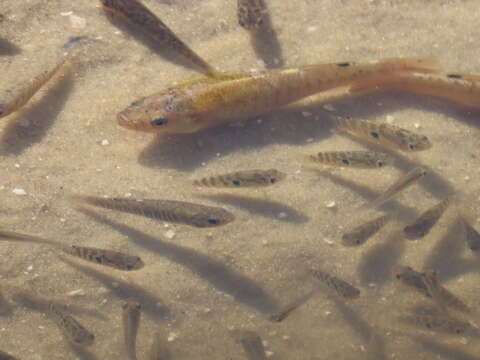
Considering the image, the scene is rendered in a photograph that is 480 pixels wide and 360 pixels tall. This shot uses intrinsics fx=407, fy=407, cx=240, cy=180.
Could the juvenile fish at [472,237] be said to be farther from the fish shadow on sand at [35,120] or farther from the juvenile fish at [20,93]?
the juvenile fish at [20,93]

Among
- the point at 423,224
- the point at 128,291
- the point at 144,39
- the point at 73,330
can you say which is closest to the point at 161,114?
the point at 144,39

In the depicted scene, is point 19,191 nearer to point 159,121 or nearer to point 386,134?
point 159,121

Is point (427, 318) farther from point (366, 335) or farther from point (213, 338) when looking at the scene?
point (213, 338)

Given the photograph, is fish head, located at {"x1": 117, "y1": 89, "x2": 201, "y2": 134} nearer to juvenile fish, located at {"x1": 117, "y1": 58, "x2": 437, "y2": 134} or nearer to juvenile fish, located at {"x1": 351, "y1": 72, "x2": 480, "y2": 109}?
juvenile fish, located at {"x1": 117, "y1": 58, "x2": 437, "y2": 134}

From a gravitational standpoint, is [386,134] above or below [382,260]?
above

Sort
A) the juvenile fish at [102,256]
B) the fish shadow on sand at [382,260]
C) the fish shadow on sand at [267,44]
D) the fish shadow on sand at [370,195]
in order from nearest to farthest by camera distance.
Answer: the juvenile fish at [102,256]
the fish shadow on sand at [382,260]
the fish shadow on sand at [370,195]
the fish shadow on sand at [267,44]

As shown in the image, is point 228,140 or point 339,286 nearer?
point 339,286

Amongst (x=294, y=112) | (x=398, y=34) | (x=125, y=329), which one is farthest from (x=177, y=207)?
(x=398, y=34)

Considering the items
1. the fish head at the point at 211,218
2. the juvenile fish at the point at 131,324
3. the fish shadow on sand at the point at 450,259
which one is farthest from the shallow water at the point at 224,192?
the fish head at the point at 211,218

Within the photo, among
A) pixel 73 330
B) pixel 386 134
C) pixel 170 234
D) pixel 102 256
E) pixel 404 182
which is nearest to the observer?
pixel 73 330
